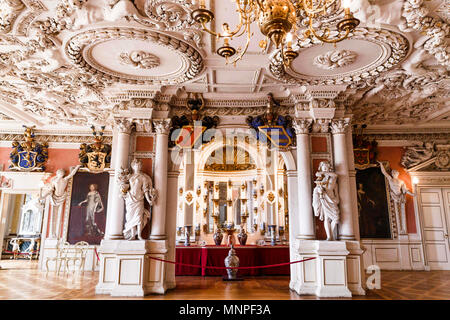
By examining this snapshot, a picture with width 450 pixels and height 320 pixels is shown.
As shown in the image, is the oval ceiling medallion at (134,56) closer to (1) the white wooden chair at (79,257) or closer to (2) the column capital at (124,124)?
(2) the column capital at (124,124)

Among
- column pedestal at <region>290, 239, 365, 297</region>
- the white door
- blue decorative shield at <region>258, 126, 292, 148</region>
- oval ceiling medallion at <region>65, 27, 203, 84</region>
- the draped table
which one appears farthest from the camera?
the white door

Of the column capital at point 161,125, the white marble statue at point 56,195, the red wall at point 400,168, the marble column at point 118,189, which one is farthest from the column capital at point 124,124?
the red wall at point 400,168

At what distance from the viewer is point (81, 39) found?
14.7 feet

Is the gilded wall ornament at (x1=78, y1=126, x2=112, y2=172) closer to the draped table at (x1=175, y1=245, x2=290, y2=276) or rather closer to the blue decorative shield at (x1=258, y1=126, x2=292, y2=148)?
the draped table at (x1=175, y1=245, x2=290, y2=276)

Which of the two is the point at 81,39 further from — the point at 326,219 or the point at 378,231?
the point at 378,231

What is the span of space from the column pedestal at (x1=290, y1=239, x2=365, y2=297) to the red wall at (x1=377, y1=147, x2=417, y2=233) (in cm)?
392

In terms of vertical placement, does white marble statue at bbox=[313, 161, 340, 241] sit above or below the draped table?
above

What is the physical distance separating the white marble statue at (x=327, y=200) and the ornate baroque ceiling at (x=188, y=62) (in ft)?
5.52

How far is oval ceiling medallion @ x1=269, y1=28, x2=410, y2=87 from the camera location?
450cm

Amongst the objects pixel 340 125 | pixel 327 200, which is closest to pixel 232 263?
pixel 327 200

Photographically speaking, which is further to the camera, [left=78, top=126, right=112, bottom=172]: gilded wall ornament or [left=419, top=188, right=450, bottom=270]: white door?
[left=78, top=126, right=112, bottom=172]: gilded wall ornament

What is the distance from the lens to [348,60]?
5082mm

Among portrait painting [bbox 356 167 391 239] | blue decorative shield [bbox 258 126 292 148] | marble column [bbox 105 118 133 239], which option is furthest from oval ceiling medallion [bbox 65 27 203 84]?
portrait painting [bbox 356 167 391 239]
